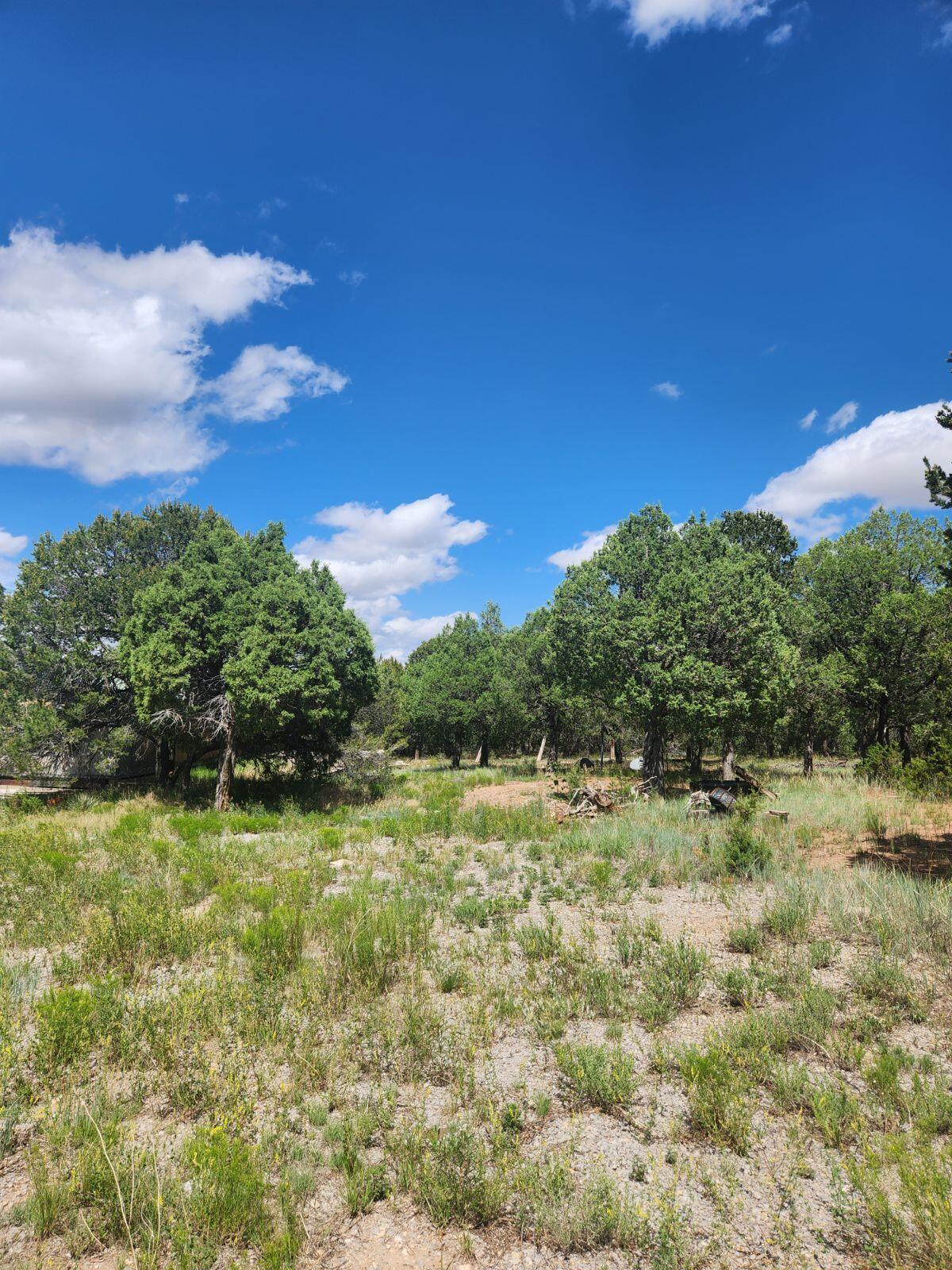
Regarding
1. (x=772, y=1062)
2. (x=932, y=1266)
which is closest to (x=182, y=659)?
(x=772, y=1062)

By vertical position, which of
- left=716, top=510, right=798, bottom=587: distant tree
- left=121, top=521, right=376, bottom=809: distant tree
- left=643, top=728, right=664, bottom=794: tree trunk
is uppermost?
left=716, top=510, right=798, bottom=587: distant tree

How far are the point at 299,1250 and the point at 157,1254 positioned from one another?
79 cm

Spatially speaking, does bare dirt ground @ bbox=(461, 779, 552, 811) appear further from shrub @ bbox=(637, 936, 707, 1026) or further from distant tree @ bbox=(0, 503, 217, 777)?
distant tree @ bbox=(0, 503, 217, 777)

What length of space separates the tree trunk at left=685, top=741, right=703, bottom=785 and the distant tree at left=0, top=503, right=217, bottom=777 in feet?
79.4

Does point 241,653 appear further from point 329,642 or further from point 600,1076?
point 600,1076

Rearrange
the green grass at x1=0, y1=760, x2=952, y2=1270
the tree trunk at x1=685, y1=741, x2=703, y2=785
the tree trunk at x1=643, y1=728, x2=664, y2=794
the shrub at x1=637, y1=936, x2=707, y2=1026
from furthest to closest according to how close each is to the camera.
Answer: the tree trunk at x1=685, y1=741, x2=703, y2=785 < the tree trunk at x1=643, y1=728, x2=664, y2=794 < the shrub at x1=637, y1=936, x2=707, y2=1026 < the green grass at x1=0, y1=760, x2=952, y2=1270

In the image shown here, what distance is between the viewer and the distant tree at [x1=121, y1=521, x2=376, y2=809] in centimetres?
1823

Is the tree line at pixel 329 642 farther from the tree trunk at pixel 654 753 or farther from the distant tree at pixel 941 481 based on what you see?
the distant tree at pixel 941 481

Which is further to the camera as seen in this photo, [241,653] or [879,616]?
[879,616]

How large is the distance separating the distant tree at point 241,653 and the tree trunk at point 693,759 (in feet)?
55.9

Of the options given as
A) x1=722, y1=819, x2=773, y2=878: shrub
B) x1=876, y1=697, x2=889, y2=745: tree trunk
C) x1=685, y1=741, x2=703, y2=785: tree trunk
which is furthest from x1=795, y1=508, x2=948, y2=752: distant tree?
x1=722, y1=819, x2=773, y2=878: shrub

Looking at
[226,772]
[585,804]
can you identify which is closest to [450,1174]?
[585,804]

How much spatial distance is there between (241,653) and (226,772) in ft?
15.0

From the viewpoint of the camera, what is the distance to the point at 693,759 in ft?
106
